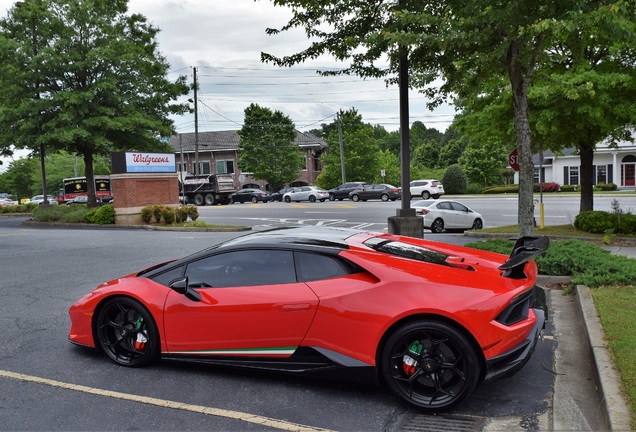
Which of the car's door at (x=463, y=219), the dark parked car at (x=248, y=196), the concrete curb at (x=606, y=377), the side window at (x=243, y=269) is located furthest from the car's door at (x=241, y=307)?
the dark parked car at (x=248, y=196)

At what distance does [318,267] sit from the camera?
14.5 ft

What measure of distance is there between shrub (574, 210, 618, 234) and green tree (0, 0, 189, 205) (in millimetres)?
20104

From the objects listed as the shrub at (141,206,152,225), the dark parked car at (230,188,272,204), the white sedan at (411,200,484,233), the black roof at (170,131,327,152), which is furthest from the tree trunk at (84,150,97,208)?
the black roof at (170,131,327,152)

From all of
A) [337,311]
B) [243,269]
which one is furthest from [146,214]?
[337,311]

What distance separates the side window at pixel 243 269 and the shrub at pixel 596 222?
43.3 ft

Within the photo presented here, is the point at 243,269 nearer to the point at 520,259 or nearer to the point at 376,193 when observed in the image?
the point at 520,259

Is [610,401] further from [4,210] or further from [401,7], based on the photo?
[4,210]

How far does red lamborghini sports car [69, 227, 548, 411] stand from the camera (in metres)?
3.90

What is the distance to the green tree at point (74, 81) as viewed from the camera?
25297mm

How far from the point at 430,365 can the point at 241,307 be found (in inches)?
62.8

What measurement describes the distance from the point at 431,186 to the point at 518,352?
37.9 meters

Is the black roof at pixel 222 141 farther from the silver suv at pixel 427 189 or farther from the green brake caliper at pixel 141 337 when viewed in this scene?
the green brake caliper at pixel 141 337

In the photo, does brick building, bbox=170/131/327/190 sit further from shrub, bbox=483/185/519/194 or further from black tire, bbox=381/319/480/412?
black tire, bbox=381/319/480/412

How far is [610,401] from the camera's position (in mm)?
3656
